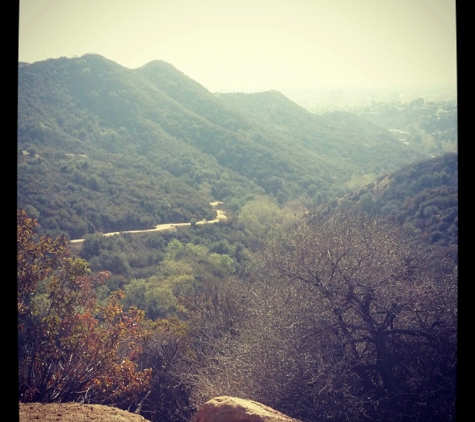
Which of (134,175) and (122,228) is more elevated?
(134,175)

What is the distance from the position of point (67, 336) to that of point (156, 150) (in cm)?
3269

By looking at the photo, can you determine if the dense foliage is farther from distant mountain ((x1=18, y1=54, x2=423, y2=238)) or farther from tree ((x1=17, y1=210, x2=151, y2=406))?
distant mountain ((x1=18, y1=54, x2=423, y2=238))

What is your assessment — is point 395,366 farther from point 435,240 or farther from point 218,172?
point 218,172

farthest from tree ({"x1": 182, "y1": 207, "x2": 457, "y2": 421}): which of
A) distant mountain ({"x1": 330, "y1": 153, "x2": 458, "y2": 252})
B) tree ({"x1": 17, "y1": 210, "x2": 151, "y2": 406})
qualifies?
distant mountain ({"x1": 330, "y1": 153, "x2": 458, "y2": 252})

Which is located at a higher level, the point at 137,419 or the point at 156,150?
the point at 156,150

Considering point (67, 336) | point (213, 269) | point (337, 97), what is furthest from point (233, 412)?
point (337, 97)

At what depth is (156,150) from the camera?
40469 mm

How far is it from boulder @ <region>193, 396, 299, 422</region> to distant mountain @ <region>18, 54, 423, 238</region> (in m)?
18.6

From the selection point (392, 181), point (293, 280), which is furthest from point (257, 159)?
point (293, 280)

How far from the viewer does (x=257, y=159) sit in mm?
43000

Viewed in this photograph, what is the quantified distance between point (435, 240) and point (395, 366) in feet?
31.9

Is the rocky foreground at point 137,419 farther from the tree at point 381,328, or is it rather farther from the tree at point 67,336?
the tree at point 381,328

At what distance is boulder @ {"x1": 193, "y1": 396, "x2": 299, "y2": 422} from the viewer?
4.96 m

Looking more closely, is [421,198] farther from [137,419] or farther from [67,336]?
[137,419]
